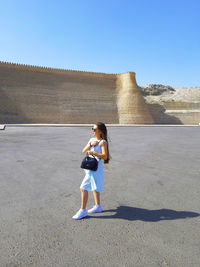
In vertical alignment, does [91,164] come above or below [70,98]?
below

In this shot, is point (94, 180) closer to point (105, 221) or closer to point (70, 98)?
point (105, 221)

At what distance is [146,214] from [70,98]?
3634 cm

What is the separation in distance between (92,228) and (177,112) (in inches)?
1777

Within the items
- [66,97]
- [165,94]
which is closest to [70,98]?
[66,97]

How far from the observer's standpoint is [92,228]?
2.55 m

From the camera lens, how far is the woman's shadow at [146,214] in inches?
111

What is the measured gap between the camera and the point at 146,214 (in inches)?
115

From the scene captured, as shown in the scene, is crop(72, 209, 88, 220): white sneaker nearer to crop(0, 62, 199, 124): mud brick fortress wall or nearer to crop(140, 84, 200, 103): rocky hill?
crop(0, 62, 199, 124): mud brick fortress wall

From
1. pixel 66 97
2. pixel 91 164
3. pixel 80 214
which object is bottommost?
pixel 80 214

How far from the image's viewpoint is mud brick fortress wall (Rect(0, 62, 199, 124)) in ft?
111

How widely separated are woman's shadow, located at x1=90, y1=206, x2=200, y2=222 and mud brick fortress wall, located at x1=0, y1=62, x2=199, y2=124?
3301 centimetres

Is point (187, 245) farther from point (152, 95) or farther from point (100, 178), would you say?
point (152, 95)

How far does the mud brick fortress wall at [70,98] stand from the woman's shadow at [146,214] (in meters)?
33.0

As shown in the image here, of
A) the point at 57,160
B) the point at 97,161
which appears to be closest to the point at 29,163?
the point at 57,160
